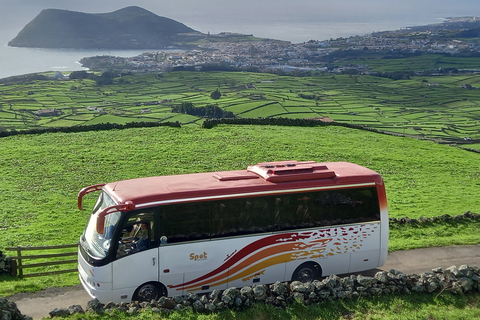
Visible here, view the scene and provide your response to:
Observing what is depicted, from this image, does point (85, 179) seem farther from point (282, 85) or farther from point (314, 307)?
point (282, 85)

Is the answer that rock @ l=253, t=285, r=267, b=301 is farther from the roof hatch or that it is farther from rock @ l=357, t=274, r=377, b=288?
the roof hatch

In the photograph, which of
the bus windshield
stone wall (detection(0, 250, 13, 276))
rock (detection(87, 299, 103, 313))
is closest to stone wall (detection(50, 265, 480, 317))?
rock (detection(87, 299, 103, 313))

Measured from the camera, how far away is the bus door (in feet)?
43.7

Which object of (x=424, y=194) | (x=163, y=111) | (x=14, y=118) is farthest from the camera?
(x=163, y=111)

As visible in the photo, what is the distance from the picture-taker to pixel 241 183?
1486 centimetres

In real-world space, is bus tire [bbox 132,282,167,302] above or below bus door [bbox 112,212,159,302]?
below

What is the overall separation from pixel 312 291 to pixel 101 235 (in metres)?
6.43

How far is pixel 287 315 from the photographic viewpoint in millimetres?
12672

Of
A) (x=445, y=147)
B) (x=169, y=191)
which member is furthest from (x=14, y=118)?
(x=169, y=191)

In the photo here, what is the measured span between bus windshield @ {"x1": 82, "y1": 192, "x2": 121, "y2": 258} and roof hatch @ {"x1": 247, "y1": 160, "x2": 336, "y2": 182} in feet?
16.3

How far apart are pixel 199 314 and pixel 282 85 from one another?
133 m

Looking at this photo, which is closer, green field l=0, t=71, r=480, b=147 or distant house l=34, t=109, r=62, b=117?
green field l=0, t=71, r=480, b=147

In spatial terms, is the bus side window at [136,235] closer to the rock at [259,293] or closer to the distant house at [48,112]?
the rock at [259,293]

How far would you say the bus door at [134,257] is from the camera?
43.7ft
